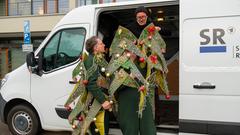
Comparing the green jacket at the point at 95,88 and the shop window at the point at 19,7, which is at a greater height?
the shop window at the point at 19,7

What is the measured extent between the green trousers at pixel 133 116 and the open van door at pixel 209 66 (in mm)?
808

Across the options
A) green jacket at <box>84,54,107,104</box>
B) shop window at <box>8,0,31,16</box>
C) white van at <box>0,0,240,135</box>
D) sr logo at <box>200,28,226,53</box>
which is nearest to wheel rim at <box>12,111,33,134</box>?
white van at <box>0,0,240,135</box>

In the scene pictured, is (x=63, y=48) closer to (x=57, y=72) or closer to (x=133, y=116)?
(x=57, y=72)

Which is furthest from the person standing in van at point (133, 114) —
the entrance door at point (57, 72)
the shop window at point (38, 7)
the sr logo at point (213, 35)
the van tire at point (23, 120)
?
the shop window at point (38, 7)

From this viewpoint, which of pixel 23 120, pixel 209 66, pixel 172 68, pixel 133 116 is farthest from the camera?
pixel 172 68

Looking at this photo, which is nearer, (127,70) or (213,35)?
(127,70)

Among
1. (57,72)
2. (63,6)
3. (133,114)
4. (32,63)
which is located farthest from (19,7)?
(133,114)

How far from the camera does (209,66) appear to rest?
17.0 ft

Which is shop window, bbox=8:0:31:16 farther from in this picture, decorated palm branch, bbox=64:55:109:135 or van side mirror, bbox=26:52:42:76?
decorated palm branch, bbox=64:55:109:135

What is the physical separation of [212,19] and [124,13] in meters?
1.98

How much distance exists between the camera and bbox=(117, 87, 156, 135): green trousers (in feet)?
15.4

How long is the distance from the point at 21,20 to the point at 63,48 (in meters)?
16.8

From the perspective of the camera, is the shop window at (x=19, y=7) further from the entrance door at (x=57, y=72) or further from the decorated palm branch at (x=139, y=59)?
the decorated palm branch at (x=139, y=59)

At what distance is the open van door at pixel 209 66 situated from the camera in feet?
16.6
